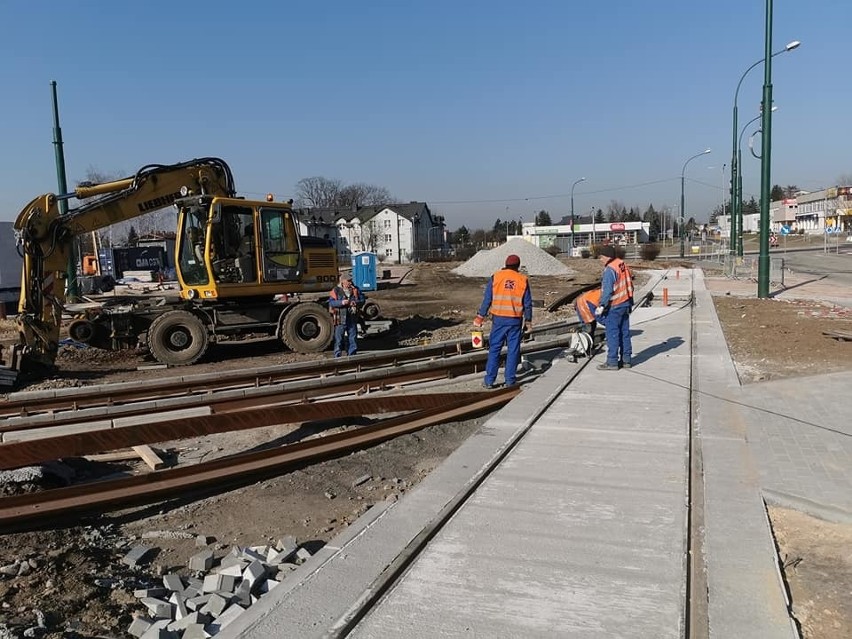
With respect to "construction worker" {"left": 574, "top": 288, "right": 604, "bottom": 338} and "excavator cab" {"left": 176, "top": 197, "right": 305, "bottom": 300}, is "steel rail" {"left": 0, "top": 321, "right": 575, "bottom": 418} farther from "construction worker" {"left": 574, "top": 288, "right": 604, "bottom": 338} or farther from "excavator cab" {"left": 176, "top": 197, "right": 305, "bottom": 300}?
"excavator cab" {"left": 176, "top": 197, "right": 305, "bottom": 300}

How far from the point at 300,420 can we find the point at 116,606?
3.44 meters

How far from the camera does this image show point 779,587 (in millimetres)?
3377

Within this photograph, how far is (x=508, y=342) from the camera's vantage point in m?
8.38

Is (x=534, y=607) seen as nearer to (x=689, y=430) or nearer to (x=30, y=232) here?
(x=689, y=430)

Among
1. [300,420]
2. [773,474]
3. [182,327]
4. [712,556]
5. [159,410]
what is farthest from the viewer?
[182,327]

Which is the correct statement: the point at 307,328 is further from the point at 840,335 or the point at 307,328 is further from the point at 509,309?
the point at 840,335

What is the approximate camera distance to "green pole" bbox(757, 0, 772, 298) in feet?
61.8

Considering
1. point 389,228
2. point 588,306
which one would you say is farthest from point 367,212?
point 588,306

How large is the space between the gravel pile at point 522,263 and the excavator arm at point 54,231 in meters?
28.3

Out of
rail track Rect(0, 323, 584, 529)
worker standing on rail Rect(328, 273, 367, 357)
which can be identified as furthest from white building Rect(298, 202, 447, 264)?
rail track Rect(0, 323, 584, 529)

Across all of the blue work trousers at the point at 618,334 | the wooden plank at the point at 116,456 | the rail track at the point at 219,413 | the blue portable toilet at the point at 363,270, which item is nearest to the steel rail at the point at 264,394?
the rail track at the point at 219,413

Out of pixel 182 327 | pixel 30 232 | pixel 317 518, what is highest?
pixel 30 232

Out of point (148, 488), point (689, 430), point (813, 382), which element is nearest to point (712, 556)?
point (689, 430)

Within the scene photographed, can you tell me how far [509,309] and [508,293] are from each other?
20cm
